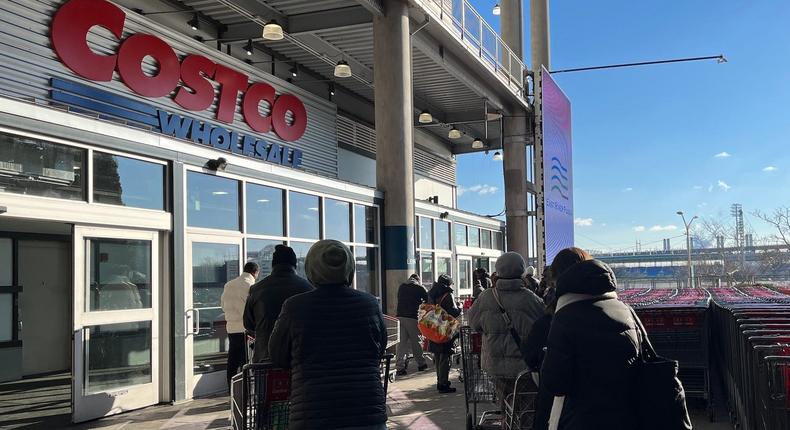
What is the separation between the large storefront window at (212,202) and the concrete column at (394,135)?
4841 millimetres

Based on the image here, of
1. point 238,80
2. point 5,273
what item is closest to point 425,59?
point 238,80

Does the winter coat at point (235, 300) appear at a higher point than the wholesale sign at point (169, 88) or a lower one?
lower

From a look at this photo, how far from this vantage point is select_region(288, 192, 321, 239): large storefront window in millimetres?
12445

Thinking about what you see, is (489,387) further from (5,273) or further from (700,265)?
(700,265)

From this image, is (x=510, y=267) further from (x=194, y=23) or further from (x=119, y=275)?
(x=194, y=23)

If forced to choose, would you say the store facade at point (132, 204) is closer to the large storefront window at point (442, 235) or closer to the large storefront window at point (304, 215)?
the large storefront window at point (304, 215)

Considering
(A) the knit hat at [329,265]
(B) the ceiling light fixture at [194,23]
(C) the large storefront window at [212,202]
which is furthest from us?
(B) the ceiling light fixture at [194,23]

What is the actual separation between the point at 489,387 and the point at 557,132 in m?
16.9

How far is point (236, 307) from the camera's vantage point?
9.16 meters

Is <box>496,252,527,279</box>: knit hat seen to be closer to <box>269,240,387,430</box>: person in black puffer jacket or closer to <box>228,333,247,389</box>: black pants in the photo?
<box>269,240,387,430</box>: person in black puffer jacket

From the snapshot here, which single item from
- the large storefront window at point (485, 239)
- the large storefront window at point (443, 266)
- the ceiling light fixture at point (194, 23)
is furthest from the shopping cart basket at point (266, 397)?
the large storefront window at point (485, 239)

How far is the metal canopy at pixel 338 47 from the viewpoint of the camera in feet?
50.0

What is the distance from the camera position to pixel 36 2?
435 inches

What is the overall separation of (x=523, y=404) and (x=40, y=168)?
5.42 m
